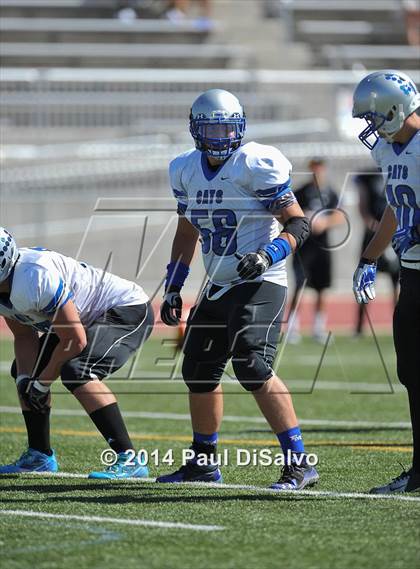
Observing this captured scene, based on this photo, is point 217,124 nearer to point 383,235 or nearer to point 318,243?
point 383,235

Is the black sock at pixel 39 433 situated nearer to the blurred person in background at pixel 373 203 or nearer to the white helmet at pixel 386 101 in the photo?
the white helmet at pixel 386 101

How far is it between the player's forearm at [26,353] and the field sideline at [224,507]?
1.70 ft

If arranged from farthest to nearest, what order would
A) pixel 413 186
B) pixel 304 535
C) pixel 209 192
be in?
pixel 209 192 → pixel 413 186 → pixel 304 535

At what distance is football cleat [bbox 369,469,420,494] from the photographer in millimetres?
4723

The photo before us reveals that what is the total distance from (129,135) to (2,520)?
11762 mm

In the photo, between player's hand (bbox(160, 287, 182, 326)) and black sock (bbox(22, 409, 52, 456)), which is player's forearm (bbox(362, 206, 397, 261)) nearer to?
player's hand (bbox(160, 287, 182, 326))

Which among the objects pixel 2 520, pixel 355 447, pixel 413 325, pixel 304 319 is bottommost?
pixel 304 319

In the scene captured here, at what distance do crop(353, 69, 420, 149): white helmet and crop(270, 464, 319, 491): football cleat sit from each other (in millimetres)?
1462

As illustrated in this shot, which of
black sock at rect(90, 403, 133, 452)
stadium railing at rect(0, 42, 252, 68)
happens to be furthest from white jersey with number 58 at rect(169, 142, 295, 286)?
stadium railing at rect(0, 42, 252, 68)

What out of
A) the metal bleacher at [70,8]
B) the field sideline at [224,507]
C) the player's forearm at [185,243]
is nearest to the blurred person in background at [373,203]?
the field sideline at [224,507]

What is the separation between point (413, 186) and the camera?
462 centimetres

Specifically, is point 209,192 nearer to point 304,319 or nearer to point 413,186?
point 413,186

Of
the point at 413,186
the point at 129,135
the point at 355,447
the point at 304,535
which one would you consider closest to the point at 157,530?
the point at 304,535

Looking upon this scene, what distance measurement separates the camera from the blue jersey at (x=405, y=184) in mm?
4625
